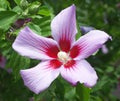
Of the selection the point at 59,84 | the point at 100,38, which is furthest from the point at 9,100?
the point at 100,38

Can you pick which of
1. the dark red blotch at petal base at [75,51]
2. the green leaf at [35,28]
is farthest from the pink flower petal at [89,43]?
the green leaf at [35,28]

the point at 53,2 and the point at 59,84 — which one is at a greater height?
the point at 59,84

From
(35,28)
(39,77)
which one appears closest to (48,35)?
(35,28)

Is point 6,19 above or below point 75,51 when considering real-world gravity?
above

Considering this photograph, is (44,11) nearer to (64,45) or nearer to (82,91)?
(64,45)

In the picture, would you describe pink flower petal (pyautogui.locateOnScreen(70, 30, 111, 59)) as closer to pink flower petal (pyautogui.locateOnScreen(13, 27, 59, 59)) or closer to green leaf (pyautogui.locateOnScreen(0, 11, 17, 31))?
pink flower petal (pyautogui.locateOnScreen(13, 27, 59, 59))

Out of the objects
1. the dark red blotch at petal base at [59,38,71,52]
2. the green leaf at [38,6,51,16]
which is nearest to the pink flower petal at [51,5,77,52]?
the dark red blotch at petal base at [59,38,71,52]

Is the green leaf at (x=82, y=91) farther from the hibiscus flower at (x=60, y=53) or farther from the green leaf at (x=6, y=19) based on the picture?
the green leaf at (x=6, y=19)

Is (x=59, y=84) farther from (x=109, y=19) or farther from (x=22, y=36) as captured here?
(x=109, y=19)
